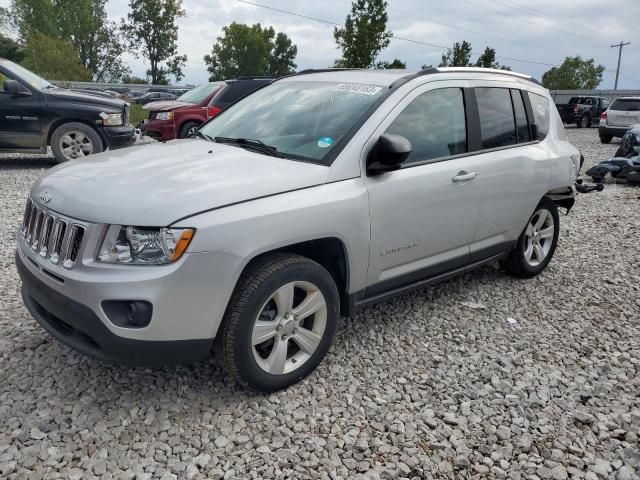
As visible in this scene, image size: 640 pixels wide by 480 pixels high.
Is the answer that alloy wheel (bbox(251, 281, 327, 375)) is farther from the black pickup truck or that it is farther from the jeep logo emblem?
the black pickup truck

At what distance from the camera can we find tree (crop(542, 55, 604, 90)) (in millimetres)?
77562

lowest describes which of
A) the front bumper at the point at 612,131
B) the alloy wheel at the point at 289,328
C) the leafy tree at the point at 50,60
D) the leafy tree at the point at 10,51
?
the alloy wheel at the point at 289,328

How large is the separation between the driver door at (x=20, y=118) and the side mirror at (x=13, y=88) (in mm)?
27

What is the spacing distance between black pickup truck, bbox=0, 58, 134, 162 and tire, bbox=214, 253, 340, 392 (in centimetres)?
758

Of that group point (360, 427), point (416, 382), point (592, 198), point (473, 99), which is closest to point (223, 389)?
point (360, 427)

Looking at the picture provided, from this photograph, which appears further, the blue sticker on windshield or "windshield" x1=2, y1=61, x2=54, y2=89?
"windshield" x1=2, y1=61, x2=54, y2=89

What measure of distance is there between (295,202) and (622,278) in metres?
3.83

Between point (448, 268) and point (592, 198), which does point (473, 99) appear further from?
point (592, 198)

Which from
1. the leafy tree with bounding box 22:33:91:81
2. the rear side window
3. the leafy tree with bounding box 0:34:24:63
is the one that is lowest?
the rear side window

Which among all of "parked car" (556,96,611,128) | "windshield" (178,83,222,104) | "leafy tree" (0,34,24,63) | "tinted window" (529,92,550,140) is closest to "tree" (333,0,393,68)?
"parked car" (556,96,611,128)

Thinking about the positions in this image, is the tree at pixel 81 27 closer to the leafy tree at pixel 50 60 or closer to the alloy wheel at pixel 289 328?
the leafy tree at pixel 50 60

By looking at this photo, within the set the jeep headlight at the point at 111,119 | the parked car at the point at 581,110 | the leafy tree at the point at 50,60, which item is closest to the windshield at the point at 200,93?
the jeep headlight at the point at 111,119

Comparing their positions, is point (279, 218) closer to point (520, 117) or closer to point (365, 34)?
point (520, 117)

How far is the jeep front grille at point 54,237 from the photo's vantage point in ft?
8.43
